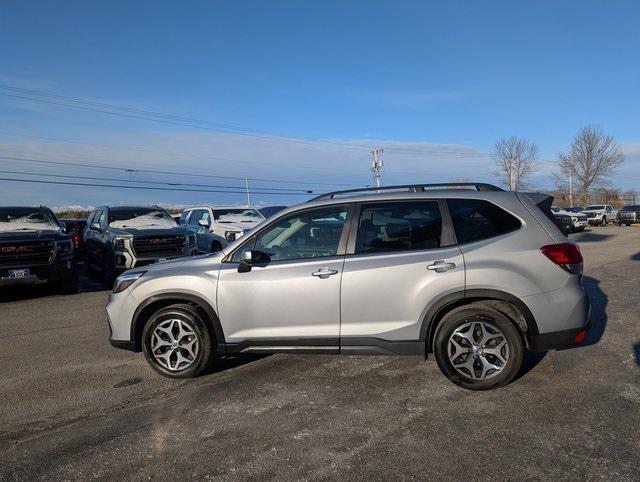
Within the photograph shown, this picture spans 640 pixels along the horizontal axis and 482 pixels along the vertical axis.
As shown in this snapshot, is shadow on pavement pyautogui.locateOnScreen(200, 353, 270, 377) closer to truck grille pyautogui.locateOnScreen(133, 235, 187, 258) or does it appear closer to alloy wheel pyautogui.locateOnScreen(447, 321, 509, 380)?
alloy wheel pyautogui.locateOnScreen(447, 321, 509, 380)

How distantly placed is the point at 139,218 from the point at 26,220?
2462mm

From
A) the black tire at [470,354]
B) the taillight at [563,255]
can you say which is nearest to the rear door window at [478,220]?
the taillight at [563,255]

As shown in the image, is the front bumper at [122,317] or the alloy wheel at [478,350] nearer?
the alloy wheel at [478,350]

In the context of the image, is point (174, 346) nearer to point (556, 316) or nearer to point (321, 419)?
point (321, 419)

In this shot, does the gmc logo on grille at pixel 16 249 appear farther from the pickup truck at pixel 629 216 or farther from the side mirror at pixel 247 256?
the pickup truck at pixel 629 216

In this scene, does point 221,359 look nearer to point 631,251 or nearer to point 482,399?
point 482,399

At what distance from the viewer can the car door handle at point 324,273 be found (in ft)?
13.8

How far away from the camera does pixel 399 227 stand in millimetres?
4332

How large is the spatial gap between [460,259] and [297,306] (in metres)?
1.50

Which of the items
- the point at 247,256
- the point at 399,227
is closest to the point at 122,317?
the point at 247,256

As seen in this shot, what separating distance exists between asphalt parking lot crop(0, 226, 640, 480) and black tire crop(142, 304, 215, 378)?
0.37ft

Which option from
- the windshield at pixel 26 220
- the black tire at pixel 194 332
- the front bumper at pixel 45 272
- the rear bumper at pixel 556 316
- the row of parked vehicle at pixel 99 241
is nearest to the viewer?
the rear bumper at pixel 556 316

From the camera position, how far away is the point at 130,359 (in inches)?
215

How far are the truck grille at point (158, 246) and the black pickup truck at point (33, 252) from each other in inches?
54.1
